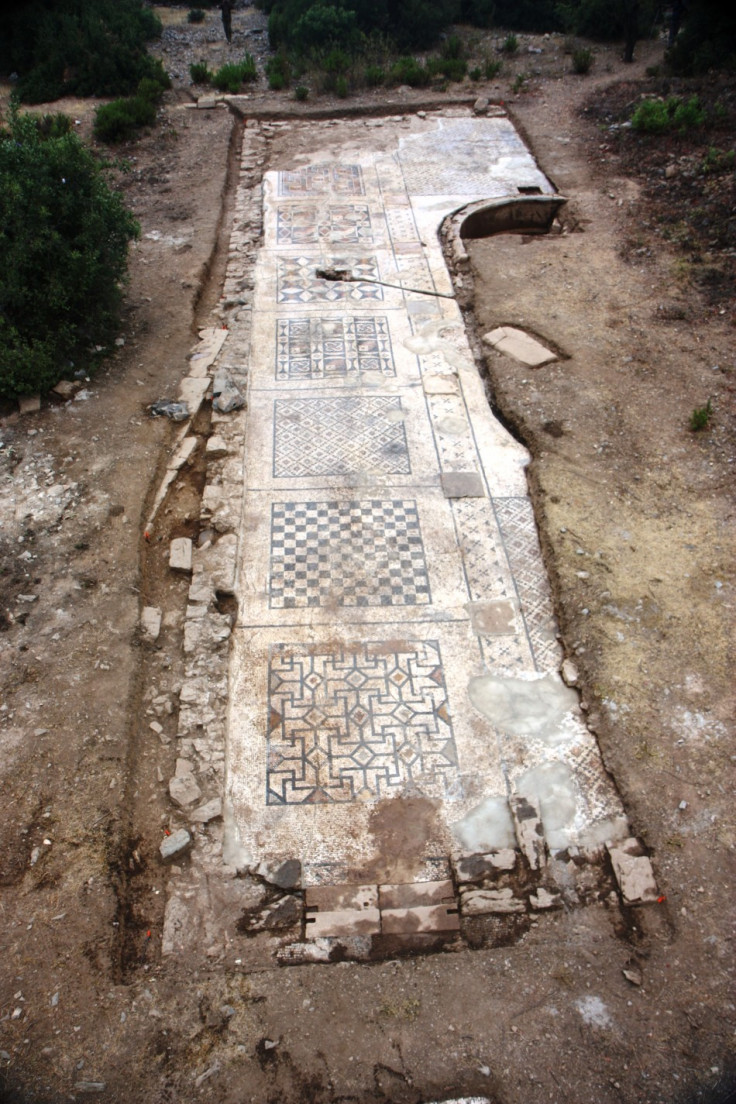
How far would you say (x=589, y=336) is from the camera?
586cm

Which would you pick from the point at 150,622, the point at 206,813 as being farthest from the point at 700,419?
the point at 206,813

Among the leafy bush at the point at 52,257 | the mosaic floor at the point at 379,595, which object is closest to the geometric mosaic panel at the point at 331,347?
the mosaic floor at the point at 379,595

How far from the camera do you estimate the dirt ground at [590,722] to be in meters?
2.71

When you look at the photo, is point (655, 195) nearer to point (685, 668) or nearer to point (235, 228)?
point (235, 228)

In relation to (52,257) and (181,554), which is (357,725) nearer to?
(181,554)

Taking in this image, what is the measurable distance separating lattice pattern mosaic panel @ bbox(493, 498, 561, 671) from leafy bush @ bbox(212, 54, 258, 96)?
877cm

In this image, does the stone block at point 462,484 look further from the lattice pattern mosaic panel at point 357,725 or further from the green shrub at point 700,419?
the green shrub at point 700,419

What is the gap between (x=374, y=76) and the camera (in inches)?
409

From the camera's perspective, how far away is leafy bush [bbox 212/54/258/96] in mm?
10523

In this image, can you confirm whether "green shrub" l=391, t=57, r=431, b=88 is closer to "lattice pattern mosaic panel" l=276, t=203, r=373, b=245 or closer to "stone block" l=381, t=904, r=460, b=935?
"lattice pattern mosaic panel" l=276, t=203, r=373, b=245

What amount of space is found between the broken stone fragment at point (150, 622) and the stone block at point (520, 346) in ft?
10.6

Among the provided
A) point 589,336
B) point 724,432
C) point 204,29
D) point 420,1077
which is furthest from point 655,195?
point 204,29

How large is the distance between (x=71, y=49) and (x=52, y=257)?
23.2 feet

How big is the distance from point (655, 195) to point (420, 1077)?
7.77 meters
